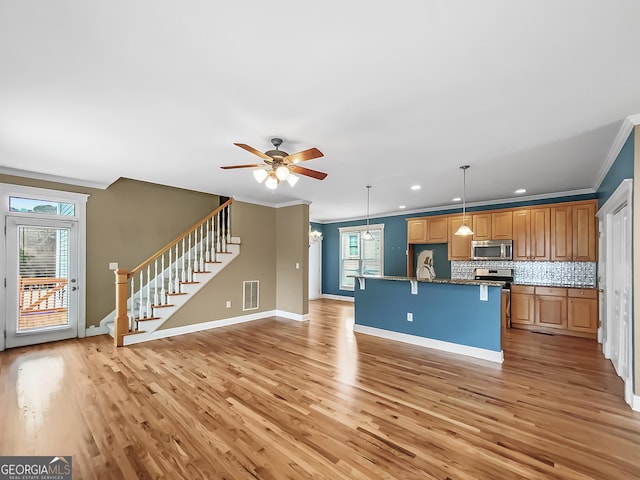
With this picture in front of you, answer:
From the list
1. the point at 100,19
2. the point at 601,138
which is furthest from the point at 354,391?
the point at 601,138

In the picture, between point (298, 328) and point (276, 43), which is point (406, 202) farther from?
point (276, 43)

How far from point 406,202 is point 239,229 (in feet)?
12.4

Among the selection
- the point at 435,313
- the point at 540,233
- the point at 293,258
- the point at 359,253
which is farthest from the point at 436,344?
the point at 359,253

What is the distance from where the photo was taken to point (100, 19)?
5.20 ft

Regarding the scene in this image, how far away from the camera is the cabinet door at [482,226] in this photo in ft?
20.4

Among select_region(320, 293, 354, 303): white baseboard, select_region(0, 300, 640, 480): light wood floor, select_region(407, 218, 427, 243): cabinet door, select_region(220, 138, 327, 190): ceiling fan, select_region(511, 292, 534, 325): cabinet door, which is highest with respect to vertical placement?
select_region(220, 138, 327, 190): ceiling fan

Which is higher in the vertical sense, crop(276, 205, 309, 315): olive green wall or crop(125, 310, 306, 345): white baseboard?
crop(276, 205, 309, 315): olive green wall

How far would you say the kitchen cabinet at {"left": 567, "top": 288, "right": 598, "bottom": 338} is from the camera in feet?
16.5

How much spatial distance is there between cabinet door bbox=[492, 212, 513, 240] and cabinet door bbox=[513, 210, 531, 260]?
0.28 ft

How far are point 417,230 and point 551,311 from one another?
10.1ft

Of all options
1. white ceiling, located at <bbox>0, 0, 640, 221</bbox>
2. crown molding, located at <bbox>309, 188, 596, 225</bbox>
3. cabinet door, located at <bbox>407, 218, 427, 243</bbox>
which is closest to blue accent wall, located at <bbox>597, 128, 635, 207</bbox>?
white ceiling, located at <bbox>0, 0, 640, 221</bbox>

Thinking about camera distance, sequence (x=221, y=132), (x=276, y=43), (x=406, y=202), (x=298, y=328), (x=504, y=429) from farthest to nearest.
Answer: (x=406, y=202)
(x=298, y=328)
(x=221, y=132)
(x=504, y=429)
(x=276, y=43)

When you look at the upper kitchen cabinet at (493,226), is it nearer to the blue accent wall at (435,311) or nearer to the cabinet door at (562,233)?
the cabinet door at (562,233)

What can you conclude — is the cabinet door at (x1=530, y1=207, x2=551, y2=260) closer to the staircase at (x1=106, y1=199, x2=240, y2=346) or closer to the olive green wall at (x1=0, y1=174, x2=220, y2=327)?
the staircase at (x1=106, y1=199, x2=240, y2=346)
